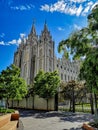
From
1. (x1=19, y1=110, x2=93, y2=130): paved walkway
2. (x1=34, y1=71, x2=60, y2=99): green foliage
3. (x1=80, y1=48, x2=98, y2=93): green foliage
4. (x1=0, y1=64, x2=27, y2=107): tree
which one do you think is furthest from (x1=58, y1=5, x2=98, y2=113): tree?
(x1=34, y1=71, x2=60, y2=99): green foliage

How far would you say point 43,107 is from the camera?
25.1 metres

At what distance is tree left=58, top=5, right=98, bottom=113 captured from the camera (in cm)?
704

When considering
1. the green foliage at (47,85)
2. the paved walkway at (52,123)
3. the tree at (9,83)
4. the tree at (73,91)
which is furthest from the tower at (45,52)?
the paved walkway at (52,123)

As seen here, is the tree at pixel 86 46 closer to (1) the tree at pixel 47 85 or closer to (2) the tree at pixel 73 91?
(2) the tree at pixel 73 91

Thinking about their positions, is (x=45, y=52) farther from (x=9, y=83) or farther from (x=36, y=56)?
(x=9, y=83)

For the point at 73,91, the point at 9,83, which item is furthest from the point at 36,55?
the point at 9,83

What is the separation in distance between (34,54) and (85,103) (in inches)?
1920

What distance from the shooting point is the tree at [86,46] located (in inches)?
277

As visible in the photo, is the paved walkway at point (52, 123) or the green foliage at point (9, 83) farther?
the green foliage at point (9, 83)

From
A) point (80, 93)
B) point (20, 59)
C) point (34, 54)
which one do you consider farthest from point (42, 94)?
point (20, 59)

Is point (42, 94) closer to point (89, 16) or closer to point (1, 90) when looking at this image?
point (1, 90)

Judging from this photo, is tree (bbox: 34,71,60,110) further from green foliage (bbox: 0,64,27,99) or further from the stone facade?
the stone facade

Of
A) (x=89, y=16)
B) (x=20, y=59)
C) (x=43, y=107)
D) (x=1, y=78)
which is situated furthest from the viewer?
(x=20, y=59)

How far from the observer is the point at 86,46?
27.8 feet
